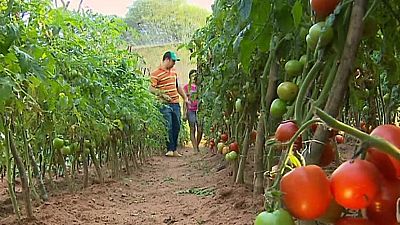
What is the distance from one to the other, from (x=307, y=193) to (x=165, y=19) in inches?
586

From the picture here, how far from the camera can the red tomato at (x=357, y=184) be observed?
53 cm

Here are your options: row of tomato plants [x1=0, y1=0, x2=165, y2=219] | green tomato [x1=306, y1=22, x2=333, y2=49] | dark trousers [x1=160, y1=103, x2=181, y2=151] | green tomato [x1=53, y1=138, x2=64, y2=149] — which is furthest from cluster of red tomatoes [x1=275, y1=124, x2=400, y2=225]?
dark trousers [x1=160, y1=103, x2=181, y2=151]

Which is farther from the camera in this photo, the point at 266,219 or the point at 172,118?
the point at 172,118

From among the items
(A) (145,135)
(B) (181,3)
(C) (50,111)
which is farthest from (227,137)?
(B) (181,3)

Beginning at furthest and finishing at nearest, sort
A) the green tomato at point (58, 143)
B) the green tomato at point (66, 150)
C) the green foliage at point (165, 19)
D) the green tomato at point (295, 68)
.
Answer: the green foliage at point (165, 19) < the green tomato at point (66, 150) < the green tomato at point (58, 143) < the green tomato at point (295, 68)

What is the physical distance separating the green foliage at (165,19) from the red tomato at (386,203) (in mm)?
12173

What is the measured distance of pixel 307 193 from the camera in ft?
1.84

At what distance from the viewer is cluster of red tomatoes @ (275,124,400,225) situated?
1.78ft

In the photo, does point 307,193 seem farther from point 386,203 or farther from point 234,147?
point 234,147

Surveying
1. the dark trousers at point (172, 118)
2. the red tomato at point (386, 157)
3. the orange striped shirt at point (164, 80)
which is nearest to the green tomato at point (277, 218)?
the red tomato at point (386, 157)

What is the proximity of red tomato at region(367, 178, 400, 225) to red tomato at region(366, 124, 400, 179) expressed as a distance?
11 millimetres

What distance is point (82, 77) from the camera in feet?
9.93

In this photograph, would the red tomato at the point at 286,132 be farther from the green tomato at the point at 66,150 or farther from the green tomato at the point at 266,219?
the green tomato at the point at 66,150

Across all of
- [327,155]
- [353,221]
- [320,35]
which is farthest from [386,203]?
[320,35]
